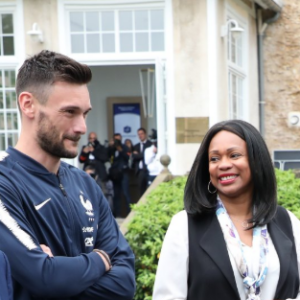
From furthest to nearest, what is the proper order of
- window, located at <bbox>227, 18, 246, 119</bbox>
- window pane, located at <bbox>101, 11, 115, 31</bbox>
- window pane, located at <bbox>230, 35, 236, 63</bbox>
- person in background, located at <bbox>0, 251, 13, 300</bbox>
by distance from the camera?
window pane, located at <bbox>230, 35, 236, 63</bbox>
window, located at <bbox>227, 18, 246, 119</bbox>
window pane, located at <bbox>101, 11, 115, 31</bbox>
person in background, located at <bbox>0, 251, 13, 300</bbox>

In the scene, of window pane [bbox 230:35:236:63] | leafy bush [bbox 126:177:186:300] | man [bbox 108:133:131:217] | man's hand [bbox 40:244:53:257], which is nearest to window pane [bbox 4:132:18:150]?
man [bbox 108:133:131:217]

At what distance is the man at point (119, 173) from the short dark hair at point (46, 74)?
12.0 metres

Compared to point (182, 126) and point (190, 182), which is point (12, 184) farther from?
point (182, 126)

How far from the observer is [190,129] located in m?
12.8

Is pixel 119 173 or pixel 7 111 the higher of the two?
pixel 7 111

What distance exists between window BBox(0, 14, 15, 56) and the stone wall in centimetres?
535

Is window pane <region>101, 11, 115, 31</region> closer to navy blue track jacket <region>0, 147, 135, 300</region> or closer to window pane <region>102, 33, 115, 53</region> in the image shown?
window pane <region>102, 33, 115, 53</region>

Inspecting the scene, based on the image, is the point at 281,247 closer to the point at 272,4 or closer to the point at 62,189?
the point at 62,189

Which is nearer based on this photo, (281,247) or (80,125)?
(80,125)

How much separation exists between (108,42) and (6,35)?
1802 millimetres

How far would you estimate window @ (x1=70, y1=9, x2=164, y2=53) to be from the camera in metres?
13.1

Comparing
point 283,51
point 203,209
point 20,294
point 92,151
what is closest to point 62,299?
point 20,294

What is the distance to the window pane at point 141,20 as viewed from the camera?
13102mm

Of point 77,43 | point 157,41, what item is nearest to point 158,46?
point 157,41
